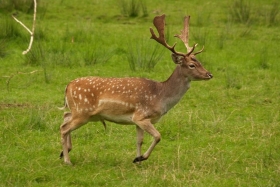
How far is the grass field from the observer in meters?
7.06

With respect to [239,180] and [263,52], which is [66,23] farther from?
[239,180]

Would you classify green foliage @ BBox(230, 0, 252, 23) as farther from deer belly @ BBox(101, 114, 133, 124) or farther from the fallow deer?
deer belly @ BBox(101, 114, 133, 124)

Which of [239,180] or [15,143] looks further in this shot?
[15,143]

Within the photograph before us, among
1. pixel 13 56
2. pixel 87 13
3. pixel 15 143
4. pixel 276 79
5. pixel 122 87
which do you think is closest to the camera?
pixel 122 87

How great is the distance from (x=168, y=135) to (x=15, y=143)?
1682 mm

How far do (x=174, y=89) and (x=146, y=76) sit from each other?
379 cm

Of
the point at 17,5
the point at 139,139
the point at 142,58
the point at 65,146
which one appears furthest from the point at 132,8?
the point at 65,146

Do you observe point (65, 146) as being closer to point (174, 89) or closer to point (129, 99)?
point (129, 99)

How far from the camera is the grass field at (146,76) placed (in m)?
7.06

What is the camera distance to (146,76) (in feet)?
36.8

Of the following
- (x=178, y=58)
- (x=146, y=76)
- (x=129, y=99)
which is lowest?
(x=146, y=76)

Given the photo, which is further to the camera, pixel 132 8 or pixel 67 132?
pixel 132 8

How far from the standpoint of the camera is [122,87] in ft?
23.9

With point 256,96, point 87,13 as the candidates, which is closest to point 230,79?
Answer: point 256,96
